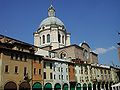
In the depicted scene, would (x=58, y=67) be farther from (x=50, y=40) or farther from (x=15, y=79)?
(x=50, y=40)

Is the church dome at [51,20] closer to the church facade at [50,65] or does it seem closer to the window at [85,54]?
the church facade at [50,65]

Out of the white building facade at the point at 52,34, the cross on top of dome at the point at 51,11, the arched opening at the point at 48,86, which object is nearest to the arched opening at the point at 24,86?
the arched opening at the point at 48,86

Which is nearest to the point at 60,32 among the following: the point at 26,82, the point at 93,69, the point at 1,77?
the point at 93,69

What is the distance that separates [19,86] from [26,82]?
1886 millimetres

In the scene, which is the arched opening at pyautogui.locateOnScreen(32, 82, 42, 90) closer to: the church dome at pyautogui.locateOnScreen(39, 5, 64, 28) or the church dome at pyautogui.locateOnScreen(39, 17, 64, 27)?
the church dome at pyautogui.locateOnScreen(39, 5, 64, 28)

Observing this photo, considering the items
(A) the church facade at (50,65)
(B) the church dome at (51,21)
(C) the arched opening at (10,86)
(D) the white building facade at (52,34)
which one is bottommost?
(C) the arched opening at (10,86)

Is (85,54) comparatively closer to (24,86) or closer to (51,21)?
(51,21)

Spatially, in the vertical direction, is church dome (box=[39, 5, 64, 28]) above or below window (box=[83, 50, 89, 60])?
above

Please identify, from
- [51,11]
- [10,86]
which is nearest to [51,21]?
[51,11]

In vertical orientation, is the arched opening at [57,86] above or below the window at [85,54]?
below

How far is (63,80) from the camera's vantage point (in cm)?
4928

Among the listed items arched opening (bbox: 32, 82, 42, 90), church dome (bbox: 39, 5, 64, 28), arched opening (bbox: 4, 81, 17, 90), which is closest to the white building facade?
church dome (bbox: 39, 5, 64, 28)

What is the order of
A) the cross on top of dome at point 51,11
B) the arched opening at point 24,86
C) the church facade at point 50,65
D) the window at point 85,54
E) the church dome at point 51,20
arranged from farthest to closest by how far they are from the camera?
the cross on top of dome at point 51,11
the church dome at point 51,20
the window at point 85,54
the arched opening at point 24,86
the church facade at point 50,65

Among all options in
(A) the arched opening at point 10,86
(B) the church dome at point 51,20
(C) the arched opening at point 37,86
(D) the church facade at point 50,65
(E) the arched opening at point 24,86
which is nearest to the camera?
(A) the arched opening at point 10,86
